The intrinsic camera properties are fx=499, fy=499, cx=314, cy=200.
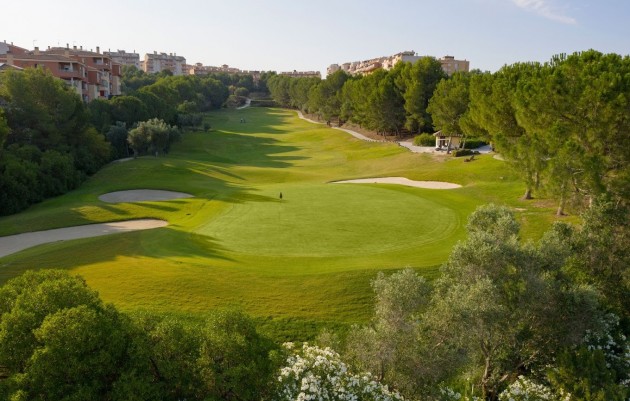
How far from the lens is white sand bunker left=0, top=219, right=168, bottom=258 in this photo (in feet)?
105

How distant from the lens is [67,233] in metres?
34.8

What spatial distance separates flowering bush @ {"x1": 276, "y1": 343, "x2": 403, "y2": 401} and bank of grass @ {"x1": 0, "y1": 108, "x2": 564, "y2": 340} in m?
6.34

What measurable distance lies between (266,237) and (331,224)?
518 centimetres

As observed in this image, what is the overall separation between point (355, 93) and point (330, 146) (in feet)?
54.2

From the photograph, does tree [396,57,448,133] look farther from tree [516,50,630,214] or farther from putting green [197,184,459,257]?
tree [516,50,630,214]

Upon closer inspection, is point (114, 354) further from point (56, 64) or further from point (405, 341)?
point (56, 64)

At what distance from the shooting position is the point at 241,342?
457 inches

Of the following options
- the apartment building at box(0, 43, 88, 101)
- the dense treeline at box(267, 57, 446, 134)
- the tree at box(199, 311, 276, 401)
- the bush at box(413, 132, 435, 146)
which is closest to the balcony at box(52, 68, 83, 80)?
the apartment building at box(0, 43, 88, 101)

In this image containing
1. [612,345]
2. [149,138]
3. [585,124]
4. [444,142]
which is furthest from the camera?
[444,142]

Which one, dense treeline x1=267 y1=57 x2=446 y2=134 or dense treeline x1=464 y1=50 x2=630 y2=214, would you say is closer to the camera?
dense treeline x1=464 y1=50 x2=630 y2=214

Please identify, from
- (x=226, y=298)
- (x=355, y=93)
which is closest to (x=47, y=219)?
(x=226, y=298)

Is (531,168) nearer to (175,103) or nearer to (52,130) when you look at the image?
(52,130)

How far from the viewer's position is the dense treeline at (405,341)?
436 inches

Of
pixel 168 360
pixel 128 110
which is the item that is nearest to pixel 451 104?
pixel 128 110
